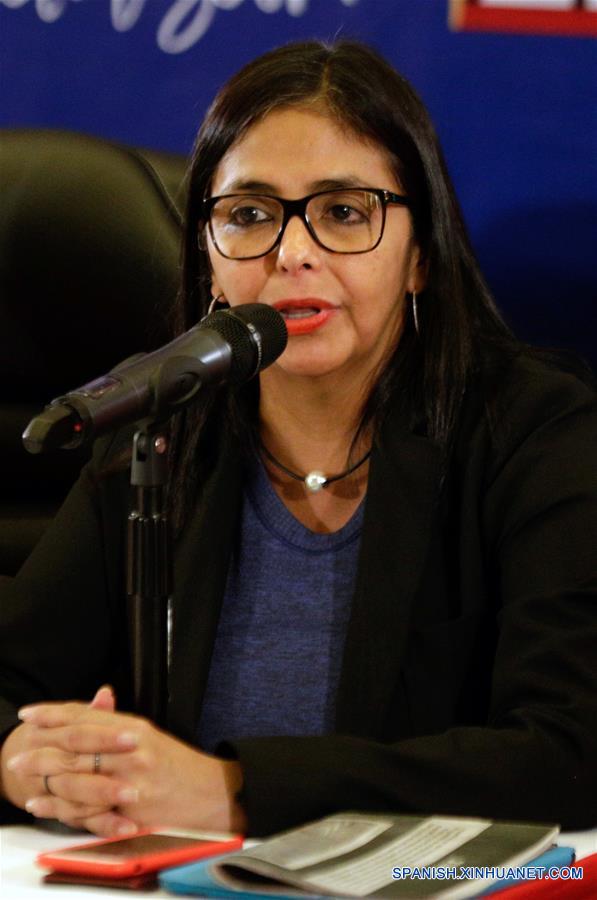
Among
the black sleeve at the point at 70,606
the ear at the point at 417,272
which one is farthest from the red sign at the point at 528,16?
the black sleeve at the point at 70,606

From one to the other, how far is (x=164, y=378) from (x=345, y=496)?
600mm

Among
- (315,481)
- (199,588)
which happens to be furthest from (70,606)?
(315,481)

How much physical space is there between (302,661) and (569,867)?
0.65 meters

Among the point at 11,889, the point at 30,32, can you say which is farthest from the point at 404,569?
the point at 30,32

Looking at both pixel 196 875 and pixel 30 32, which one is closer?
pixel 196 875

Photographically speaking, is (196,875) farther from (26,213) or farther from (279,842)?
(26,213)

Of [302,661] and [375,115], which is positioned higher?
[375,115]

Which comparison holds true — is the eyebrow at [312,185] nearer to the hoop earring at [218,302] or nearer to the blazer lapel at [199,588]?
the hoop earring at [218,302]

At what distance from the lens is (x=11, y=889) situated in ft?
3.52

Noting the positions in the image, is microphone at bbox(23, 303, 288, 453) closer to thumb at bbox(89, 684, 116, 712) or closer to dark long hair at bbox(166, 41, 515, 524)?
thumb at bbox(89, 684, 116, 712)

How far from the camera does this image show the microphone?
1138 mm

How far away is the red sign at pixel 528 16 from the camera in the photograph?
199 cm

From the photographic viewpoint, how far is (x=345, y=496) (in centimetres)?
176

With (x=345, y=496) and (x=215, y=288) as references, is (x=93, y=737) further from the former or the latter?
(x=215, y=288)
